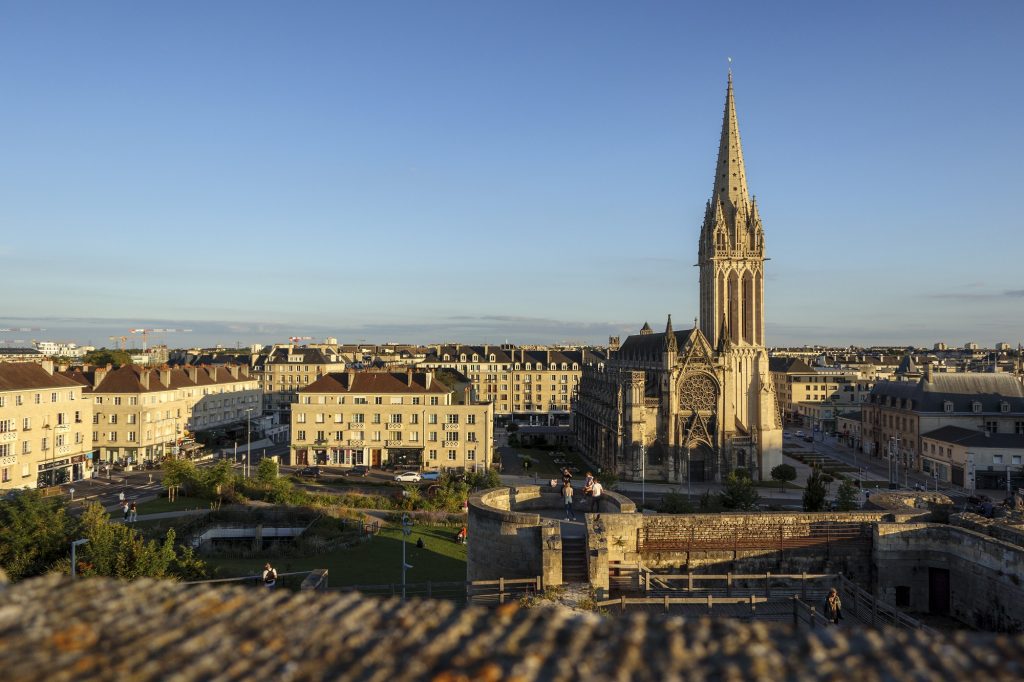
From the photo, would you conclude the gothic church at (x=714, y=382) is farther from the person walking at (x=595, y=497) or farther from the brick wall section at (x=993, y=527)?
the person walking at (x=595, y=497)

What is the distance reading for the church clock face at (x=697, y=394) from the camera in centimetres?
7012

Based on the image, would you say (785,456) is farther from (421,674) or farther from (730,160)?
(421,674)

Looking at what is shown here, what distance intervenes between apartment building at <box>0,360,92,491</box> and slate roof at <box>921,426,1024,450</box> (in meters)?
81.0

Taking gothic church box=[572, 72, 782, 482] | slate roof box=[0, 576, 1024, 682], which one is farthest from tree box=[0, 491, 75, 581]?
gothic church box=[572, 72, 782, 482]

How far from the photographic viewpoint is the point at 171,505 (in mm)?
47844

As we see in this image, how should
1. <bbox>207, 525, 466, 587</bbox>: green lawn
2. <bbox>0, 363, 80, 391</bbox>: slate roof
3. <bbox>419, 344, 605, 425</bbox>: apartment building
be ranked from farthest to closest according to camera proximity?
1. <bbox>419, 344, 605, 425</bbox>: apartment building
2. <bbox>0, 363, 80, 391</bbox>: slate roof
3. <bbox>207, 525, 466, 587</bbox>: green lawn

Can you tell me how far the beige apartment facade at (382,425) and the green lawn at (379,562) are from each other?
85.0ft

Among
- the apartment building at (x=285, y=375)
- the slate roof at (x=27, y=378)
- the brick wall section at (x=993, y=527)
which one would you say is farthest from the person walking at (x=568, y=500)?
the apartment building at (x=285, y=375)

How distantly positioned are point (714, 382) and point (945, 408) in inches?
966

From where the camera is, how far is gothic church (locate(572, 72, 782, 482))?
68688 millimetres

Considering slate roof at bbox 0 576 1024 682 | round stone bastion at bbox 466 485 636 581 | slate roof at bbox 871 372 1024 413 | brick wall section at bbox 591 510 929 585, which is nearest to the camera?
slate roof at bbox 0 576 1024 682

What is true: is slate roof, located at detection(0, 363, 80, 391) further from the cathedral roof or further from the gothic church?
the cathedral roof

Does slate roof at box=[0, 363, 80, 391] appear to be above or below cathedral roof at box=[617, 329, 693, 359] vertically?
below

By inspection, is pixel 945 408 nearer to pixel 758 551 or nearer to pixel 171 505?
pixel 758 551
